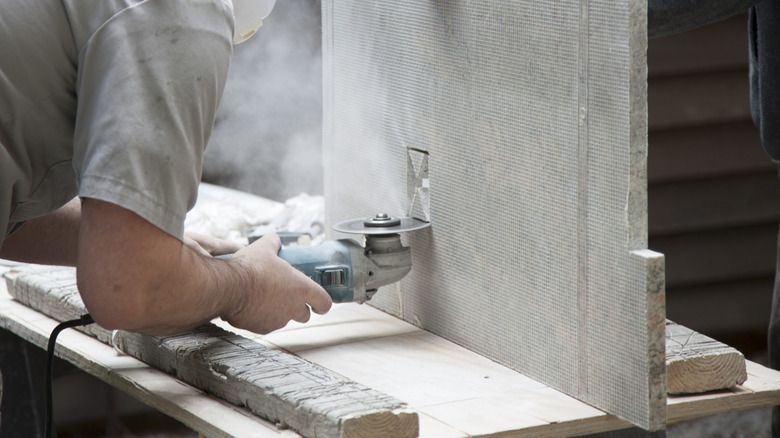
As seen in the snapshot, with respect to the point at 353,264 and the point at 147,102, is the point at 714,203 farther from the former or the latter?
the point at 147,102

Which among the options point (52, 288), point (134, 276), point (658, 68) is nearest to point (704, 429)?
point (658, 68)

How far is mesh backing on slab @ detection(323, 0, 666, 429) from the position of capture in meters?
1.43

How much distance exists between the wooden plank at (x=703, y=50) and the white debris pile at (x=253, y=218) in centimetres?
131

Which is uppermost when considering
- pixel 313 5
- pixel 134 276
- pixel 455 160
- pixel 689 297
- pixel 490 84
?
pixel 313 5

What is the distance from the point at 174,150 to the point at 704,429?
2572 mm

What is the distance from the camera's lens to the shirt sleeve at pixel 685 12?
6.15 feet

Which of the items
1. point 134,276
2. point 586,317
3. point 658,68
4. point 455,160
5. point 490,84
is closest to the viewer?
point 134,276

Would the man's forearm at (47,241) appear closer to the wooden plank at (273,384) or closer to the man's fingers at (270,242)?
the wooden plank at (273,384)

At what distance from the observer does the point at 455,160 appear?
6.07 feet

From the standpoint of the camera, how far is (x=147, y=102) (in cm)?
139

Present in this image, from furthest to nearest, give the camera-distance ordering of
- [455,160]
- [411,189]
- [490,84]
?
[411,189] → [455,160] → [490,84]

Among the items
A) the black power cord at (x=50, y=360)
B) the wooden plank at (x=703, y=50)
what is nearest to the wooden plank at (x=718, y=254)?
the wooden plank at (x=703, y=50)

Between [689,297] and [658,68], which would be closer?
[658,68]

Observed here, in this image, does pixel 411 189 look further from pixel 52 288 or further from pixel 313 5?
pixel 313 5
